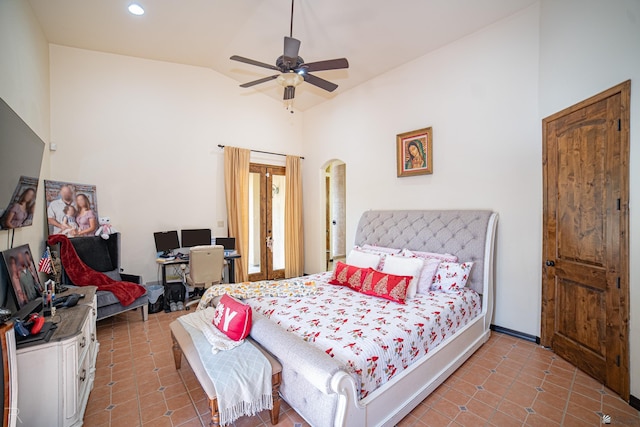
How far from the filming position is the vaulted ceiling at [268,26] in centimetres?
300

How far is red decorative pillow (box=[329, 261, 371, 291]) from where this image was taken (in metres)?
2.99

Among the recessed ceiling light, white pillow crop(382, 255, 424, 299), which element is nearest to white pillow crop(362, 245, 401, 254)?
white pillow crop(382, 255, 424, 299)

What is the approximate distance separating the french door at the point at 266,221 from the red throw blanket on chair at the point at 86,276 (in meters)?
2.14

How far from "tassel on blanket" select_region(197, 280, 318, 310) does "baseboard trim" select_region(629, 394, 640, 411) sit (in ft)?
8.40

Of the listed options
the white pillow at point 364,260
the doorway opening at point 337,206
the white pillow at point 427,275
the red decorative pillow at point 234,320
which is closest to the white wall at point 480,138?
the white pillow at point 427,275

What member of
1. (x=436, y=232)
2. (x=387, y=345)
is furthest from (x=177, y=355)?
(x=436, y=232)

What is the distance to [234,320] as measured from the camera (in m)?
2.05

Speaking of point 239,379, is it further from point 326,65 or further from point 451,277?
point 326,65

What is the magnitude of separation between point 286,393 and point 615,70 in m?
3.51

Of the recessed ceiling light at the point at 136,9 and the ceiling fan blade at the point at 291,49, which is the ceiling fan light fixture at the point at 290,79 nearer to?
the ceiling fan blade at the point at 291,49

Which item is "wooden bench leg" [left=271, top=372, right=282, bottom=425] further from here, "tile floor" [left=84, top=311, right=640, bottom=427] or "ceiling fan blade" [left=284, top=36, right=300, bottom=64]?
"ceiling fan blade" [left=284, top=36, right=300, bottom=64]

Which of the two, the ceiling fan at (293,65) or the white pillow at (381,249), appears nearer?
the ceiling fan at (293,65)

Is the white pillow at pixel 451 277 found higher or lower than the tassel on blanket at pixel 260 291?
higher

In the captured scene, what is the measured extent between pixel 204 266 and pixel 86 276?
132 centimetres
